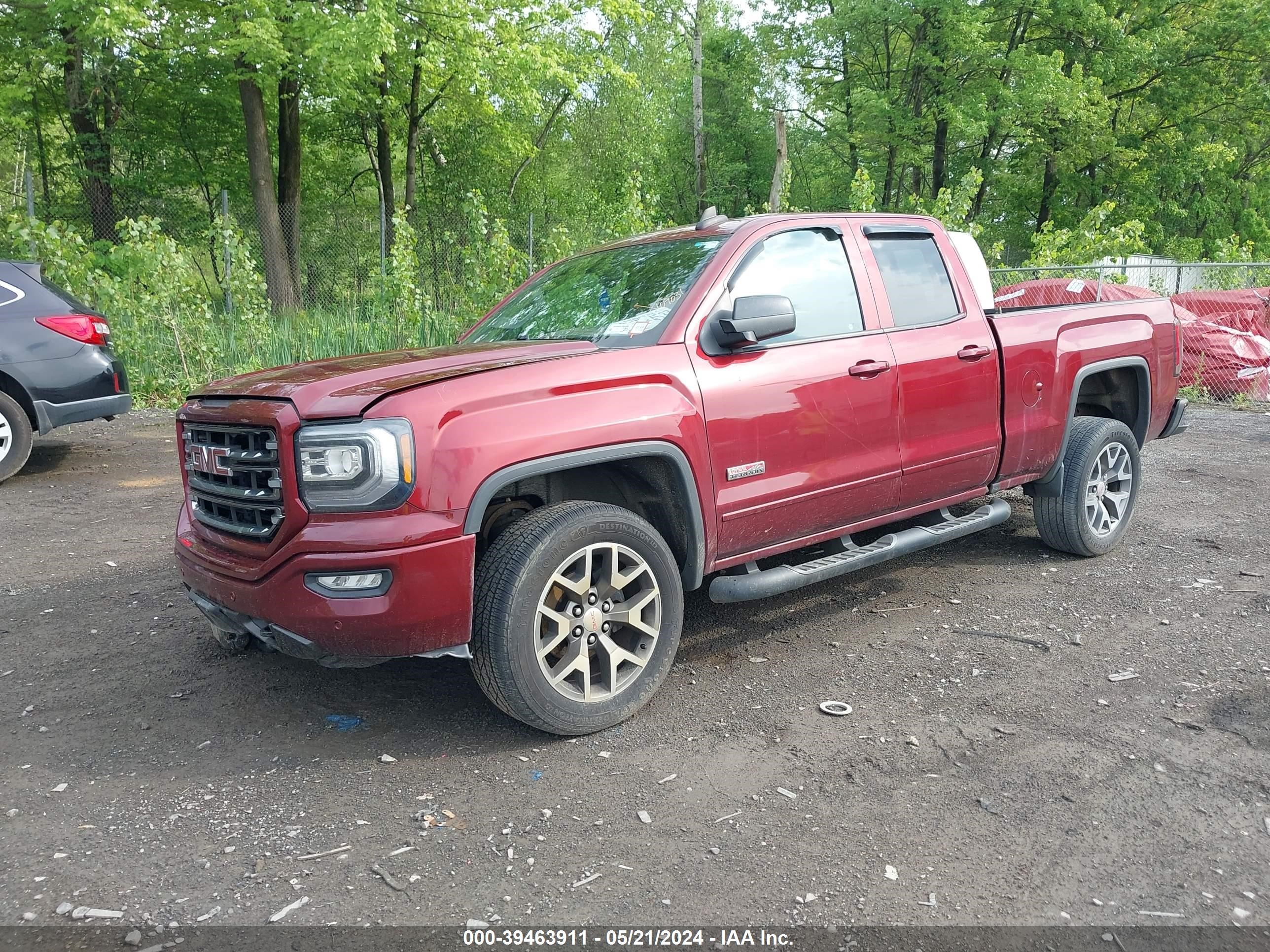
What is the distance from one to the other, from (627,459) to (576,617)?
62 cm

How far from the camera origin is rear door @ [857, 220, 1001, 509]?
4.46m

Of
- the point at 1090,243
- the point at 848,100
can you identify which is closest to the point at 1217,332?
the point at 1090,243

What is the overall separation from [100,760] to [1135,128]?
1335 inches

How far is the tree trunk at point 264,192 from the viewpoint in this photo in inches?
689

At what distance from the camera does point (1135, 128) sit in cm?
2986

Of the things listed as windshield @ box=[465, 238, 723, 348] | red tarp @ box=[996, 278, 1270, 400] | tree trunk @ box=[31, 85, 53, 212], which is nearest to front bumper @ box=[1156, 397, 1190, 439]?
windshield @ box=[465, 238, 723, 348]

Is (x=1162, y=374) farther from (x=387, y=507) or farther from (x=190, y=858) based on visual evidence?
(x=190, y=858)

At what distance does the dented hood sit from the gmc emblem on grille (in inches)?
7.9

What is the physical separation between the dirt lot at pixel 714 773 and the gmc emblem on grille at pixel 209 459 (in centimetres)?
96

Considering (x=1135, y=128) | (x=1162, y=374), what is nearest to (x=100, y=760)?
(x=1162, y=374)

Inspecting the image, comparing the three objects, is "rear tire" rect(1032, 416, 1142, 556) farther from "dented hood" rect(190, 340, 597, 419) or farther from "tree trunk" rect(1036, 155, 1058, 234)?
"tree trunk" rect(1036, 155, 1058, 234)

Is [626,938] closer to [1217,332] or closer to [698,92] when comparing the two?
[1217,332]

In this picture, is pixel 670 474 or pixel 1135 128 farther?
pixel 1135 128

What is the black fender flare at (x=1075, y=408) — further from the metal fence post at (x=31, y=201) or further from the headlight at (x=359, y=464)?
the metal fence post at (x=31, y=201)
